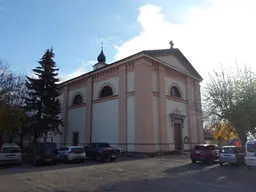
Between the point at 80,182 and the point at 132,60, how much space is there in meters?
15.3

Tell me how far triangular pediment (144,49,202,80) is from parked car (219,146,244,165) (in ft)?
37.8

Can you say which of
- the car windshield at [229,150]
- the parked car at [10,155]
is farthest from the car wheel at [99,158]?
the car windshield at [229,150]

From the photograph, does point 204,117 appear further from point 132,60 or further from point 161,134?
point 132,60

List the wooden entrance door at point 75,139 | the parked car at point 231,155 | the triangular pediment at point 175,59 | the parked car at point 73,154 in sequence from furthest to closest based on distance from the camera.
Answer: the wooden entrance door at point 75,139, the triangular pediment at point 175,59, the parked car at point 73,154, the parked car at point 231,155

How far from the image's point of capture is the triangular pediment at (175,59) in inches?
933

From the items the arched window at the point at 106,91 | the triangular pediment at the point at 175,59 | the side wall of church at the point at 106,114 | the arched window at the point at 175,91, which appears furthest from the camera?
the arched window at the point at 175,91

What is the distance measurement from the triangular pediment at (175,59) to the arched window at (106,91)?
6.11 meters

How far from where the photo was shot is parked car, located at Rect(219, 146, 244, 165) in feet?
47.2

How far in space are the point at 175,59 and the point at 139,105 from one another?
9.56 m

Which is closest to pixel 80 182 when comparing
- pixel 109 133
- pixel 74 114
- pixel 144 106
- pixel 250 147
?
pixel 250 147

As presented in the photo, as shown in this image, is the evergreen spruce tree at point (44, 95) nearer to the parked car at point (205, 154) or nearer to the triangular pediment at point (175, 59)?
the triangular pediment at point (175, 59)

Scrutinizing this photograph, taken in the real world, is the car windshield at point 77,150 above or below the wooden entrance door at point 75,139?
below

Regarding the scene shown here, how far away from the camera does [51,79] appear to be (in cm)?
2427

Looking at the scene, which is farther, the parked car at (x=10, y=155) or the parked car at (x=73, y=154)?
the parked car at (x=73, y=154)
